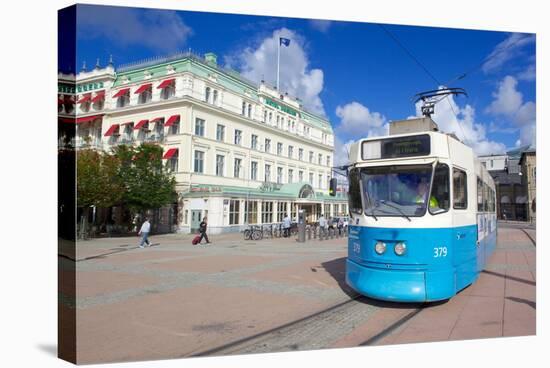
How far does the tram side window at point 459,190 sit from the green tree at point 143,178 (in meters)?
21.6

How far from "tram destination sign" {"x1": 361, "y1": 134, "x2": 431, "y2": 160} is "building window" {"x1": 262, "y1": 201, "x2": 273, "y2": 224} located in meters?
25.0

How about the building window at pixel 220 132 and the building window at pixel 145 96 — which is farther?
the building window at pixel 220 132

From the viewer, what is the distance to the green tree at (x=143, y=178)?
26125mm

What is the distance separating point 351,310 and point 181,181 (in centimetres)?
2407

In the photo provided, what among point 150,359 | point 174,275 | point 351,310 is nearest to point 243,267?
point 174,275

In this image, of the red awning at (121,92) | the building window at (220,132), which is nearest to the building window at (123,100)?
the red awning at (121,92)

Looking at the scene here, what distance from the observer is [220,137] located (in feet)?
100

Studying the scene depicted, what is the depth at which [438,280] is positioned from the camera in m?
6.85

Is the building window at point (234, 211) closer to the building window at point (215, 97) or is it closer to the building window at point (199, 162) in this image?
the building window at point (199, 162)

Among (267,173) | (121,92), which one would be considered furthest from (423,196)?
(267,173)

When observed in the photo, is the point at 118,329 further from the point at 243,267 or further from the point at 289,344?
the point at 243,267

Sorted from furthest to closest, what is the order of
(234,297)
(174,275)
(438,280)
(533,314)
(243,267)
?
(243,267) < (174,275) < (234,297) < (533,314) < (438,280)

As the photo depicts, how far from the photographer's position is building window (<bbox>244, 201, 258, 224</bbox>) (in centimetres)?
3117

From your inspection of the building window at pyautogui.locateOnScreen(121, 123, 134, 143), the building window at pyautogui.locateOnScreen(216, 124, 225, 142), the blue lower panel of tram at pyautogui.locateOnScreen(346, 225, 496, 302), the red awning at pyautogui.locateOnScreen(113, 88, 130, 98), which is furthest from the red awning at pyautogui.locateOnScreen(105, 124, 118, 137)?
the blue lower panel of tram at pyautogui.locateOnScreen(346, 225, 496, 302)
